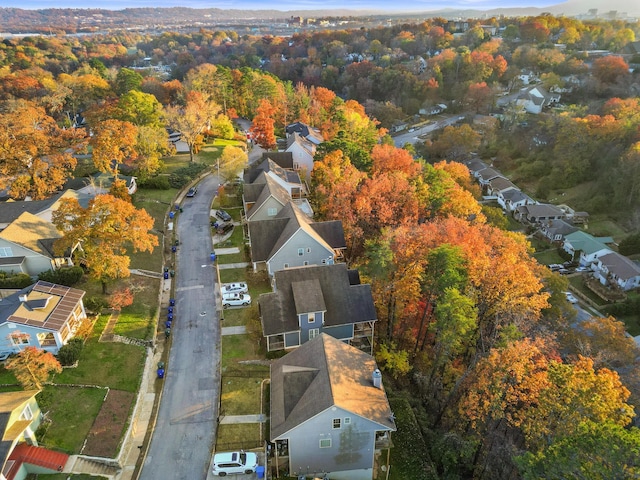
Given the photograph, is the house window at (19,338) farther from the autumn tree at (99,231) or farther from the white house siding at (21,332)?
the autumn tree at (99,231)

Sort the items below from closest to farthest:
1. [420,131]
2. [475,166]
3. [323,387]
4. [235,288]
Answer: [323,387] → [235,288] → [475,166] → [420,131]

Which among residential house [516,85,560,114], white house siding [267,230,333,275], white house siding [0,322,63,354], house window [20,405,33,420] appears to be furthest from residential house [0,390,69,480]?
residential house [516,85,560,114]

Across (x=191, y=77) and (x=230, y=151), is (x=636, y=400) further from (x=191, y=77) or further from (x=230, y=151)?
(x=191, y=77)

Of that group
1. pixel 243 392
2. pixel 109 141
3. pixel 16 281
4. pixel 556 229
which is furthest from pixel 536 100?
pixel 16 281

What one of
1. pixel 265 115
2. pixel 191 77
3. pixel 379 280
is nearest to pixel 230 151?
pixel 265 115

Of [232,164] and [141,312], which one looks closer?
[141,312]

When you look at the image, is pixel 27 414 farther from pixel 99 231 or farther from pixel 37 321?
pixel 99 231

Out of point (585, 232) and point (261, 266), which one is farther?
point (585, 232)
